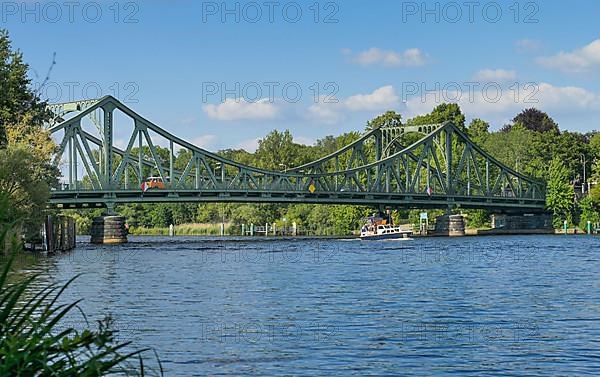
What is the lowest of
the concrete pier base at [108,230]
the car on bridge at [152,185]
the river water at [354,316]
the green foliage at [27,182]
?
the river water at [354,316]

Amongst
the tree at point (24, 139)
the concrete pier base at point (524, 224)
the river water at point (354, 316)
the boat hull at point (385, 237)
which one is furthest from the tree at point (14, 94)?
the concrete pier base at point (524, 224)

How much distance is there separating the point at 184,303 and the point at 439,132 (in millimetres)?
110044

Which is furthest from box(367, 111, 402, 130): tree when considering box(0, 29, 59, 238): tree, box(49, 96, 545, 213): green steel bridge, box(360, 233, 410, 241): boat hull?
box(0, 29, 59, 238): tree

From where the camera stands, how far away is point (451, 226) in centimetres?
12538

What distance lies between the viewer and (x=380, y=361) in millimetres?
20672

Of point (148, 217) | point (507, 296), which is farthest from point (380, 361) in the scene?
point (148, 217)

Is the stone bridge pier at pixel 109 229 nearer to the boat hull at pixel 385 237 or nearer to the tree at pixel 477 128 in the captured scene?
the boat hull at pixel 385 237

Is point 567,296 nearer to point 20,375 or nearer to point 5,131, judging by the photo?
point 20,375

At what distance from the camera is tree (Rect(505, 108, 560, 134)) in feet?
552

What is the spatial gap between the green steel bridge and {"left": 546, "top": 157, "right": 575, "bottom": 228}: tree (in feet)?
8.90

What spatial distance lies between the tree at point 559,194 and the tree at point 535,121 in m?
32.7

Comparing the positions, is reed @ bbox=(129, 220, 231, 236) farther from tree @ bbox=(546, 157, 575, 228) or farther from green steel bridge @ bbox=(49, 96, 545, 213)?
tree @ bbox=(546, 157, 575, 228)

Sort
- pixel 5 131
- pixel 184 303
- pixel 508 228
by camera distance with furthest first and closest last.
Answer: pixel 508 228 → pixel 5 131 → pixel 184 303

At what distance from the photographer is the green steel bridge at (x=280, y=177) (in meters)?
102
